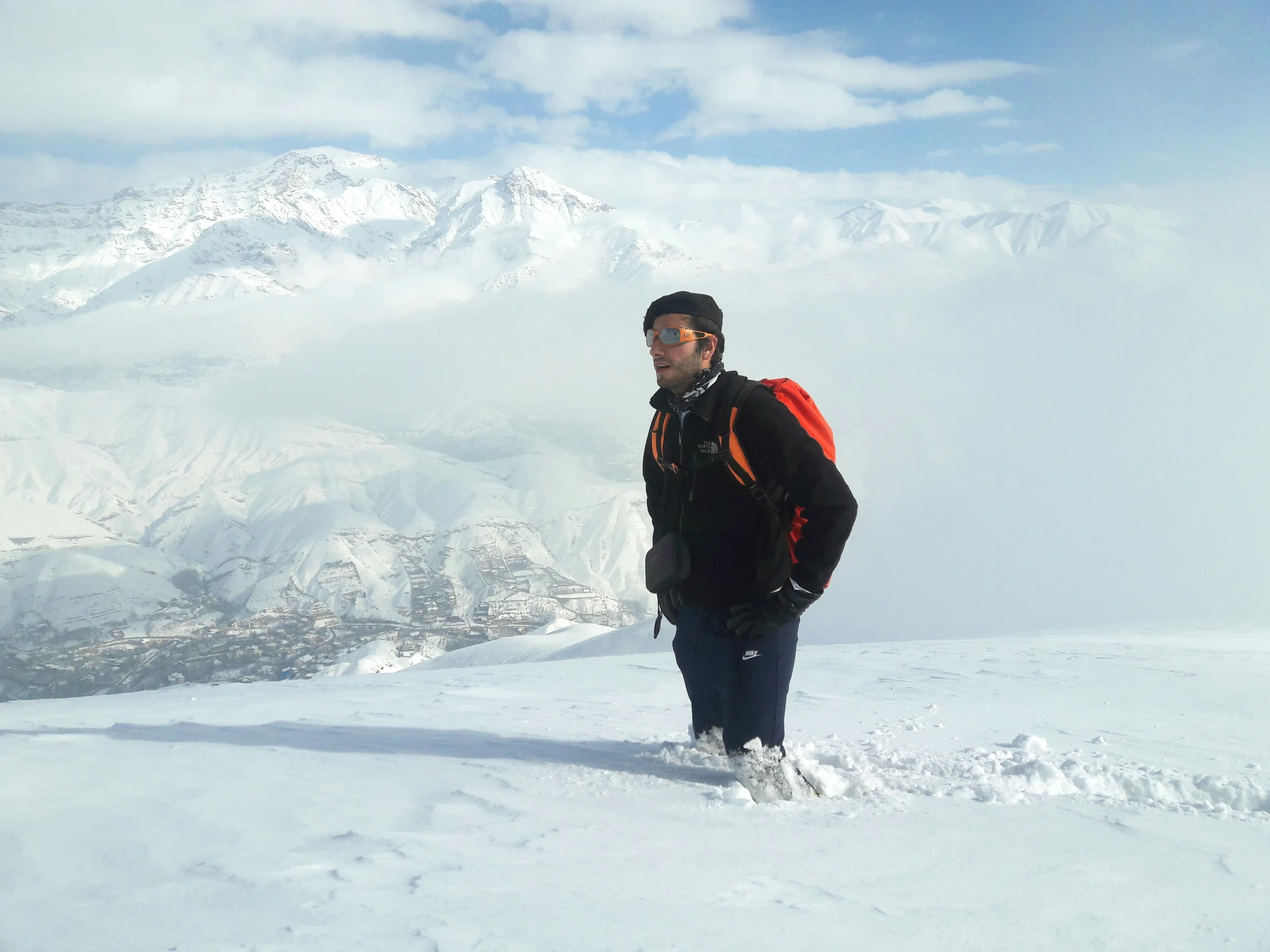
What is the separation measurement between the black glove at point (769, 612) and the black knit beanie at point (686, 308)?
1154 millimetres

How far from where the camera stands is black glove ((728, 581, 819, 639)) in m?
3.33

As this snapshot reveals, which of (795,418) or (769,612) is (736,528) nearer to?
(769,612)

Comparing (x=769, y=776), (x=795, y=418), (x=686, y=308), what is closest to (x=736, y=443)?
(x=795, y=418)

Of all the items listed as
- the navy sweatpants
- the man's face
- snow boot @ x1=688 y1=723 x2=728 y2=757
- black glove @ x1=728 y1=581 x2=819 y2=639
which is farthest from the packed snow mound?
the man's face

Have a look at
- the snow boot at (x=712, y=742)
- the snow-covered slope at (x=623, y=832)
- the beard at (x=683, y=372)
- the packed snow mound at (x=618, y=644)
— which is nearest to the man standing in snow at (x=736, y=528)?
the beard at (x=683, y=372)

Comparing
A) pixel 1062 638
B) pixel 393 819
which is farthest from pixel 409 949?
pixel 1062 638

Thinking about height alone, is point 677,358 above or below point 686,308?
below

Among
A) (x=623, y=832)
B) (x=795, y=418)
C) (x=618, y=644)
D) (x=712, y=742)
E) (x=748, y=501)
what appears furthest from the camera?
(x=618, y=644)

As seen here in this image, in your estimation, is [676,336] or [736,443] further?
[676,336]

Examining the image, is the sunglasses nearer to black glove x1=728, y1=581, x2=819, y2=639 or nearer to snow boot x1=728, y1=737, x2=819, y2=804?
black glove x1=728, y1=581, x2=819, y2=639

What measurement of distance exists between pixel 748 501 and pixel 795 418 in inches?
15.5

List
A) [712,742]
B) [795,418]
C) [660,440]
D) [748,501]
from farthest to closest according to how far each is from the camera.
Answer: [712,742] < [660,440] < [748,501] < [795,418]

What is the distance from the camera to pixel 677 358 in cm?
351

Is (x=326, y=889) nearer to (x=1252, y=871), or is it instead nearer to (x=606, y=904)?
(x=606, y=904)
